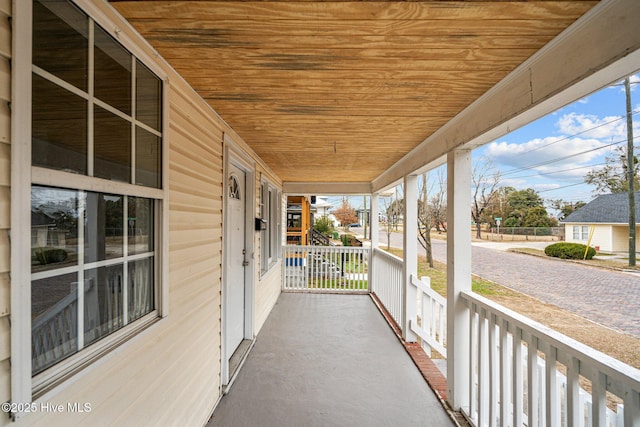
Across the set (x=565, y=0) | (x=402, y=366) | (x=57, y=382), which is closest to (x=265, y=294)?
(x=402, y=366)

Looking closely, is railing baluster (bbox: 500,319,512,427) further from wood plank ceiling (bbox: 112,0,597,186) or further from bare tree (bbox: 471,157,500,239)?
bare tree (bbox: 471,157,500,239)

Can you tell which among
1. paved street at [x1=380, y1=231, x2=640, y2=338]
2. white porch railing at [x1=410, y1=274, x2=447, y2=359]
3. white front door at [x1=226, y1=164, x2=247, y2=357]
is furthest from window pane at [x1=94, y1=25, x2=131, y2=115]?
white porch railing at [x1=410, y1=274, x2=447, y2=359]

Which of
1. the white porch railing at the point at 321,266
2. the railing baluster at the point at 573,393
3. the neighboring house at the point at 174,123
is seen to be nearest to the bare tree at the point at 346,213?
the white porch railing at the point at 321,266

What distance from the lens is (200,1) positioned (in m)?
1.10

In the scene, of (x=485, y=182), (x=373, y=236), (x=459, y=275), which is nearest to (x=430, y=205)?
(x=485, y=182)

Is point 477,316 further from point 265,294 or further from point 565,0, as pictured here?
point 265,294

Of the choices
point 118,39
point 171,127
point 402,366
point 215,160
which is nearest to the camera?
point 118,39

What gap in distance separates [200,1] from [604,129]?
8.86 ft

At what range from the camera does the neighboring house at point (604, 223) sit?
1843mm

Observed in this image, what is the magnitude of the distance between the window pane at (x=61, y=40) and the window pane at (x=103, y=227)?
1.36 ft

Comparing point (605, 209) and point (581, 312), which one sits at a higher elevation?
point (605, 209)

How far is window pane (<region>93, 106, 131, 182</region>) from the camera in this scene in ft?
3.58

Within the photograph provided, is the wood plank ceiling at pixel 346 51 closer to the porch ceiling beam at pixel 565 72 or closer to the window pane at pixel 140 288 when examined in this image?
the porch ceiling beam at pixel 565 72

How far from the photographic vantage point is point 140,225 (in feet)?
4.60
